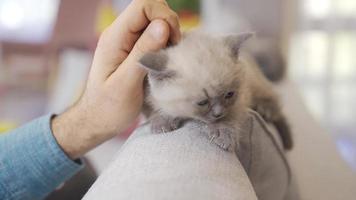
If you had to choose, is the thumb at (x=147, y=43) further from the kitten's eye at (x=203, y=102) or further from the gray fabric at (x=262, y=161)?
the gray fabric at (x=262, y=161)

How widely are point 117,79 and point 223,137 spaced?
0.89 feet

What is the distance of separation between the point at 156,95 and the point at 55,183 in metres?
0.33

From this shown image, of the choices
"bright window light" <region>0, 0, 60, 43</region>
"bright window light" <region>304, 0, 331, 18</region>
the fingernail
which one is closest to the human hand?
the fingernail

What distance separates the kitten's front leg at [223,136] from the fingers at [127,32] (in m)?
0.21

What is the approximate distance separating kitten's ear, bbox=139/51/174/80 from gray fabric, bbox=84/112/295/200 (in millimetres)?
112

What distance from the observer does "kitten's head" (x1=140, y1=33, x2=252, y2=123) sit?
3.24 ft

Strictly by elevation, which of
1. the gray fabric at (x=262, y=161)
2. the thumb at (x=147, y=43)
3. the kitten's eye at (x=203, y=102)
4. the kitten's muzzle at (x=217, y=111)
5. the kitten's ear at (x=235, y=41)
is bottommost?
the gray fabric at (x=262, y=161)

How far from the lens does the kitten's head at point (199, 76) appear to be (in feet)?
3.24

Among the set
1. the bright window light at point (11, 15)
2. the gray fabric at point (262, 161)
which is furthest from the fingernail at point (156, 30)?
the bright window light at point (11, 15)

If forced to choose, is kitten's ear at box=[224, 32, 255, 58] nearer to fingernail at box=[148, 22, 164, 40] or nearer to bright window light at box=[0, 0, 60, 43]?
fingernail at box=[148, 22, 164, 40]

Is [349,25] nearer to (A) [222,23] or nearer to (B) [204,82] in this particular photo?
(A) [222,23]

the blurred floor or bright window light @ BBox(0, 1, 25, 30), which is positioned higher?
bright window light @ BBox(0, 1, 25, 30)

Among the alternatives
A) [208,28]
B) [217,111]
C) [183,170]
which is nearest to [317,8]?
[208,28]

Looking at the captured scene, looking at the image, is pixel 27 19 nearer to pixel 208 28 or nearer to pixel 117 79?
pixel 208 28
